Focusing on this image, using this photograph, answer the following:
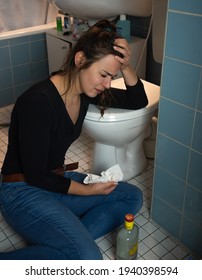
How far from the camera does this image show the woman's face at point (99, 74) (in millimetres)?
1140

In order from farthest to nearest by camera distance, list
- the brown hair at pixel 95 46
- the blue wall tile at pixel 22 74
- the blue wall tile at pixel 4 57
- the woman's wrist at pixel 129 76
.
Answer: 1. the blue wall tile at pixel 22 74
2. the blue wall tile at pixel 4 57
3. the woman's wrist at pixel 129 76
4. the brown hair at pixel 95 46

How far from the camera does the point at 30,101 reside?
113 cm

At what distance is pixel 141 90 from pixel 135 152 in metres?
0.46

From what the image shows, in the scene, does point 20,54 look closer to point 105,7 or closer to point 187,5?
point 105,7

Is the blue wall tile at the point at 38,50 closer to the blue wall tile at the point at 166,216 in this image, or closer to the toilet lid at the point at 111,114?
the toilet lid at the point at 111,114

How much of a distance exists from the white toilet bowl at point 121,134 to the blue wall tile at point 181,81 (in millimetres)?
298

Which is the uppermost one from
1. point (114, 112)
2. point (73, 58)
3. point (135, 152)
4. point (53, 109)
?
point (73, 58)

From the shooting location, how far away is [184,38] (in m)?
1.08

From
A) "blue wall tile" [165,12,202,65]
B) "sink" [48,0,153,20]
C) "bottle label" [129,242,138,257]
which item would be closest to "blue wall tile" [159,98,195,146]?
"blue wall tile" [165,12,202,65]

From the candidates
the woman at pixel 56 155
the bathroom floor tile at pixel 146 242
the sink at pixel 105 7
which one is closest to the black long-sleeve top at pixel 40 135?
the woman at pixel 56 155
